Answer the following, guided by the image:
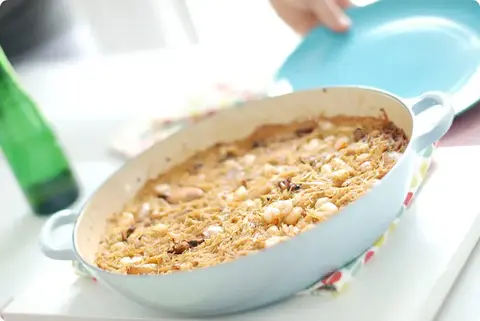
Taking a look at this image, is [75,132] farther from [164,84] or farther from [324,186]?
[324,186]

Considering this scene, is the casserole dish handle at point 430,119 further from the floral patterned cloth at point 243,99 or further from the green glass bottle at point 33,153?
the green glass bottle at point 33,153

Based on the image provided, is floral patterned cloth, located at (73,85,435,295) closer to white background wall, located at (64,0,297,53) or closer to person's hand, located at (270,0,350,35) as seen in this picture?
person's hand, located at (270,0,350,35)

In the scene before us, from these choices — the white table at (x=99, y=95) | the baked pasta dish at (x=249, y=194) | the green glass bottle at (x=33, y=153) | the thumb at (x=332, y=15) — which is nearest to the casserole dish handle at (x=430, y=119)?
the baked pasta dish at (x=249, y=194)

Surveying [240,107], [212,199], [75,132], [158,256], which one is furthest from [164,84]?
[158,256]

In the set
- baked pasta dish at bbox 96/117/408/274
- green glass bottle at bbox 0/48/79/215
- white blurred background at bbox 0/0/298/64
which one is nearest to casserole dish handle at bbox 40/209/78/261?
baked pasta dish at bbox 96/117/408/274

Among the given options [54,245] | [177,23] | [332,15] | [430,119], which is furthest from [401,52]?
[177,23]
